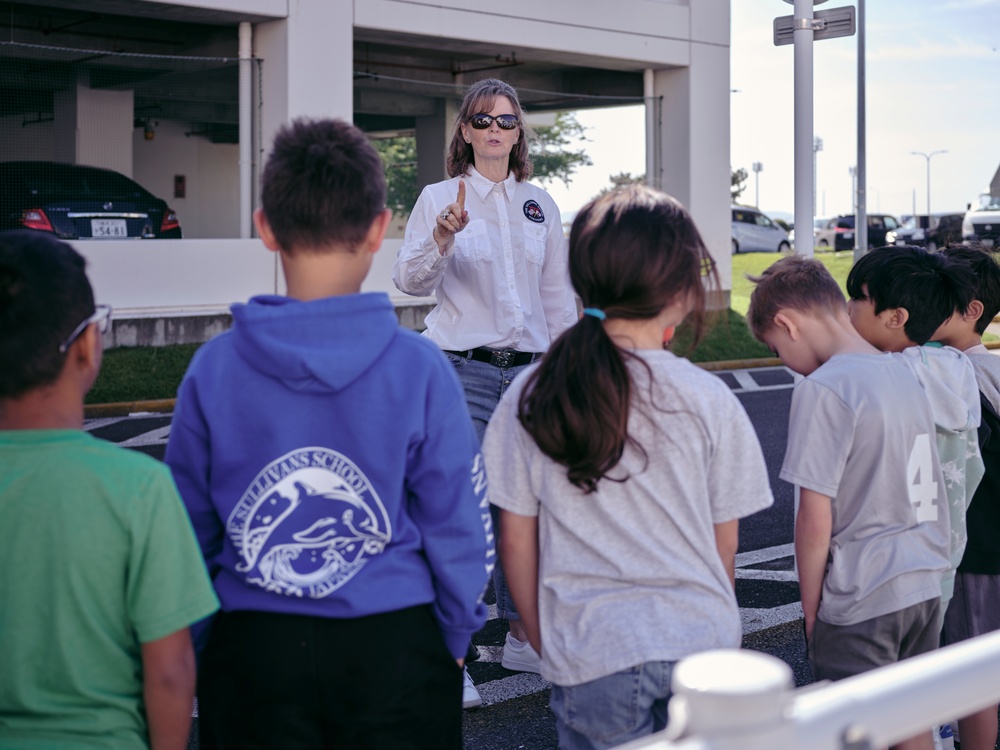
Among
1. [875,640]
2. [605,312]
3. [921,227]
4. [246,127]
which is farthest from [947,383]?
[921,227]

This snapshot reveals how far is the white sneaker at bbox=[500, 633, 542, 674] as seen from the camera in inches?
164

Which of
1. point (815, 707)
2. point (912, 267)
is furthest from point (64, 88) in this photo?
point (815, 707)

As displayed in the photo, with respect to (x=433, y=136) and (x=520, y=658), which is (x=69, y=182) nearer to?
(x=433, y=136)

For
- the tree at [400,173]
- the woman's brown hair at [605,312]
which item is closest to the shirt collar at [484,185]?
the woman's brown hair at [605,312]

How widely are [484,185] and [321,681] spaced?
238 centimetres

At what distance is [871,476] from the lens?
2.77 m

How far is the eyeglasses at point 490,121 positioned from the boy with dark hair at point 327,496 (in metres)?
1.90

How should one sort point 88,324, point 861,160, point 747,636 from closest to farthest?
point 88,324, point 747,636, point 861,160

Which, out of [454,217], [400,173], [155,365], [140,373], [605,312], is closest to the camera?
[605,312]

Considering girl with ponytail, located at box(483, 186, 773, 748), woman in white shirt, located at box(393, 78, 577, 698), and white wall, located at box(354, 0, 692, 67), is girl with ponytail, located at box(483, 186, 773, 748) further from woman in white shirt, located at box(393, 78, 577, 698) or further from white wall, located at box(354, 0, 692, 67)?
white wall, located at box(354, 0, 692, 67)

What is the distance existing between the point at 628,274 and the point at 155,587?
1.04 meters

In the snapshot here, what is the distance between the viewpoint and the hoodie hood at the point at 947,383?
3.03 m

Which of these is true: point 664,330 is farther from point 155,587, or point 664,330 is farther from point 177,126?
point 177,126

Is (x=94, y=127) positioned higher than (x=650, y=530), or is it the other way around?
(x=94, y=127)
